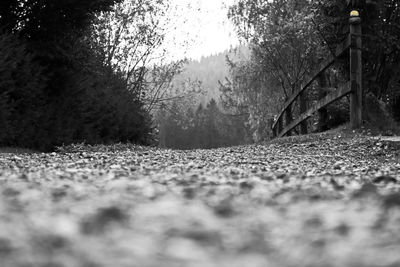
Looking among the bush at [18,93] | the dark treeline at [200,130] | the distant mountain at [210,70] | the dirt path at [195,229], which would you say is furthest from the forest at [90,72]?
the distant mountain at [210,70]

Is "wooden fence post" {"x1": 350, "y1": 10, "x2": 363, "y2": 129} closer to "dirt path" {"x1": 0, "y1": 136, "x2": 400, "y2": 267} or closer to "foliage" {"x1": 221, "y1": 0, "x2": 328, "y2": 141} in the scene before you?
"dirt path" {"x1": 0, "y1": 136, "x2": 400, "y2": 267}

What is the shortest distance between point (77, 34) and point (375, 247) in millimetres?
12803

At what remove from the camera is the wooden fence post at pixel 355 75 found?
8.46m

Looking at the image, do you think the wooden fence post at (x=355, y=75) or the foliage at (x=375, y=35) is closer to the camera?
the wooden fence post at (x=355, y=75)

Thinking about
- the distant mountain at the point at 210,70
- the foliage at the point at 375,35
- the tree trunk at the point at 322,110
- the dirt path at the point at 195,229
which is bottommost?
the dirt path at the point at 195,229

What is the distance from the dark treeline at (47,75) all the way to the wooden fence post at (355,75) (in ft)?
19.6

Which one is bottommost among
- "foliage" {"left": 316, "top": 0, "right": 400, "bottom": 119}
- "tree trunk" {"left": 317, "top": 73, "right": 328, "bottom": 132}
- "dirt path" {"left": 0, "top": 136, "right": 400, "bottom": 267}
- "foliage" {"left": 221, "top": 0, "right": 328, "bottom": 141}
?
"dirt path" {"left": 0, "top": 136, "right": 400, "bottom": 267}

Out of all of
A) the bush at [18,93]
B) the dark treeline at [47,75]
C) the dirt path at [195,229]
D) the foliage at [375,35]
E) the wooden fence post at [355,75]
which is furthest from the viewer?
the foliage at [375,35]

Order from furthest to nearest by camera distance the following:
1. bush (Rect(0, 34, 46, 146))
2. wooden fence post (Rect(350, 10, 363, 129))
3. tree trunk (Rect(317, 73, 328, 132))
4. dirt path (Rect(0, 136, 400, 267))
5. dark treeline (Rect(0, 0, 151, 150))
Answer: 1. tree trunk (Rect(317, 73, 328, 132))
2. dark treeline (Rect(0, 0, 151, 150))
3. bush (Rect(0, 34, 46, 146))
4. wooden fence post (Rect(350, 10, 363, 129))
5. dirt path (Rect(0, 136, 400, 267))

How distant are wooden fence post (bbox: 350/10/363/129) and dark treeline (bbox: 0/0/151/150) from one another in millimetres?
5965

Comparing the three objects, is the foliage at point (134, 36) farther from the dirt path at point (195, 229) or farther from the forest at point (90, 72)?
the dirt path at point (195, 229)

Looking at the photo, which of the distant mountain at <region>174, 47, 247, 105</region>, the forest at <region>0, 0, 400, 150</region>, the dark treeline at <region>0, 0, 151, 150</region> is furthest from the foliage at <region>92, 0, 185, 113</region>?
the distant mountain at <region>174, 47, 247, 105</region>

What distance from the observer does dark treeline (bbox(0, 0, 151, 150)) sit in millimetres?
9516

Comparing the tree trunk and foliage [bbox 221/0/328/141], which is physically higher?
foliage [bbox 221/0/328/141]
